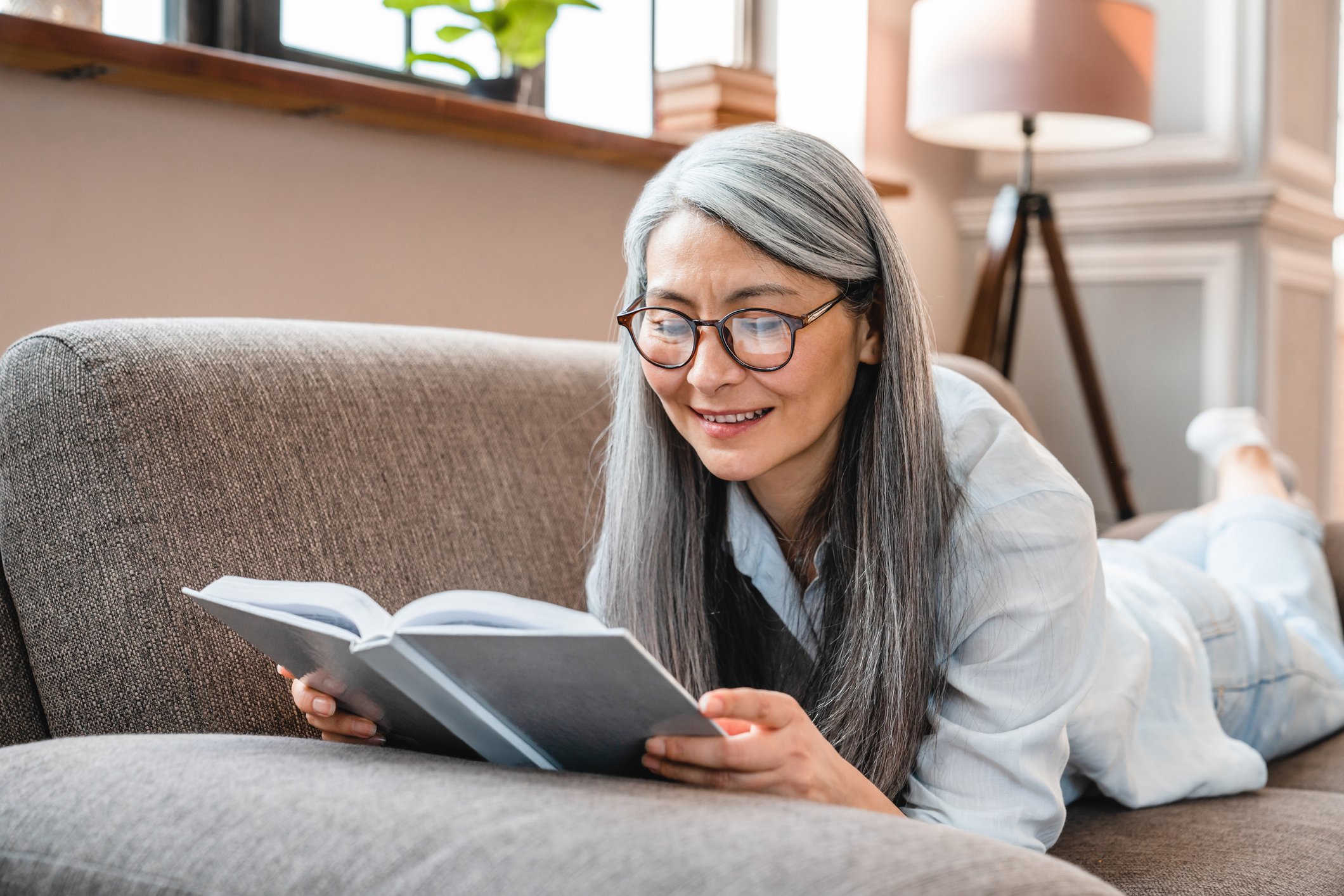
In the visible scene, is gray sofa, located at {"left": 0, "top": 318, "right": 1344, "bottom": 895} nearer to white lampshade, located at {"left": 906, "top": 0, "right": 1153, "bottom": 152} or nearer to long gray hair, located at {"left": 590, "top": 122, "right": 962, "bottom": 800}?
long gray hair, located at {"left": 590, "top": 122, "right": 962, "bottom": 800}

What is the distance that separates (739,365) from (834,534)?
174 mm

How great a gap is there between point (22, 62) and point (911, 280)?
1.03m

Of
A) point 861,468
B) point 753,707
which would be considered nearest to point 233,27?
point 861,468

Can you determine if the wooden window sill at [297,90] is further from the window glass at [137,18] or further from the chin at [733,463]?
the chin at [733,463]

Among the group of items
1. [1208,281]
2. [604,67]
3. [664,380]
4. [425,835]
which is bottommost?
[425,835]

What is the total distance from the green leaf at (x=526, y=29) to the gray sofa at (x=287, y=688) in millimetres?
648

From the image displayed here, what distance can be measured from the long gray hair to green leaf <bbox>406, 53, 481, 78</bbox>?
980mm

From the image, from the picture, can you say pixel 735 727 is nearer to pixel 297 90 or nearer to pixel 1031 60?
pixel 297 90

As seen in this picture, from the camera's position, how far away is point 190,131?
1692 mm

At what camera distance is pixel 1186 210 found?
3180 mm

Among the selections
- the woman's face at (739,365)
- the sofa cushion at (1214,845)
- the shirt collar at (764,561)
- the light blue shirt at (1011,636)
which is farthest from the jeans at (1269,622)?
the woman's face at (739,365)

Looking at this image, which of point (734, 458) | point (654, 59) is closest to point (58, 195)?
point (734, 458)

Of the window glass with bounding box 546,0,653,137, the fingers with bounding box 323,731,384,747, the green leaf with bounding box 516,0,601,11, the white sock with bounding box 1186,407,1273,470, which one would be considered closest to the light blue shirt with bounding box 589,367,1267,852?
the fingers with bounding box 323,731,384,747

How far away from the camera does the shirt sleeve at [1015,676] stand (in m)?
0.98
